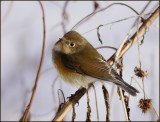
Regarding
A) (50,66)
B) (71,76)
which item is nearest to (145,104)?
(71,76)

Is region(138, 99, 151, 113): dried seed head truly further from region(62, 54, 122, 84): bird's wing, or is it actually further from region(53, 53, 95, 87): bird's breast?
region(53, 53, 95, 87): bird's breast

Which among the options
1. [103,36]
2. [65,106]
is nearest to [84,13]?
[103,36]

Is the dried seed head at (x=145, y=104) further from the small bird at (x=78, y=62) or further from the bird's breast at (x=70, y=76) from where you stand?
the bird's breast at (x=70, y=76)

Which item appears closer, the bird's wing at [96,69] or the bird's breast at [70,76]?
the bird's wing at [96,69]

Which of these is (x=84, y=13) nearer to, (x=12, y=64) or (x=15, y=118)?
(x=12, y=64)

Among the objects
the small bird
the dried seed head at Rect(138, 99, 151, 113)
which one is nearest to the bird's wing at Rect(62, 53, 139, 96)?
the small bird

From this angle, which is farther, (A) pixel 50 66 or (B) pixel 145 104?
(A) pixel 50 66

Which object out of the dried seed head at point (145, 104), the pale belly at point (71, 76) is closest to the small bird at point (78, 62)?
the pale belly at point (71, 76)

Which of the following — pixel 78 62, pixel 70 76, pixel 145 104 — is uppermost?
pixel 78 62

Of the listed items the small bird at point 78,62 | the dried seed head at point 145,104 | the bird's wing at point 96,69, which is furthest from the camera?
the small bird at point 78,62

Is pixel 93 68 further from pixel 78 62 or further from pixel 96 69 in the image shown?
pixel 78 62
